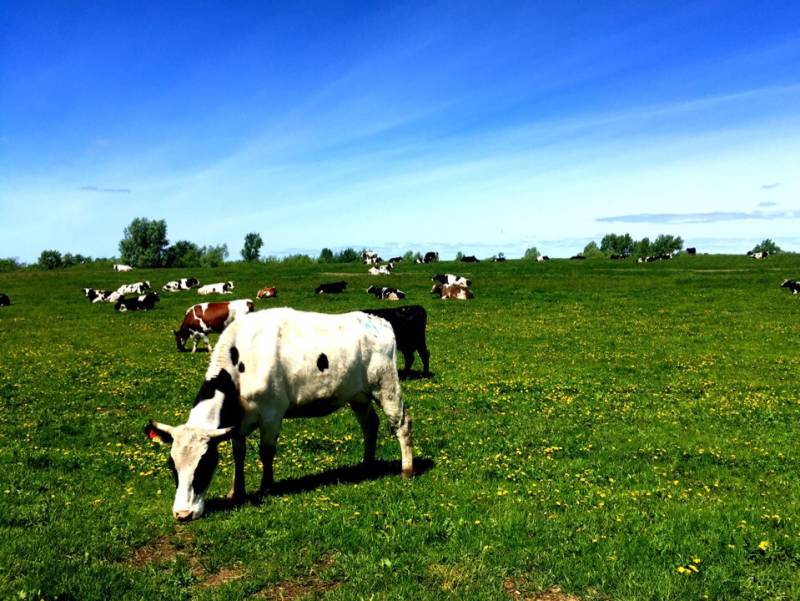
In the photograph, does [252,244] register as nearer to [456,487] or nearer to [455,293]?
[455,293]

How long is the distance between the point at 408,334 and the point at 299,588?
15849mm

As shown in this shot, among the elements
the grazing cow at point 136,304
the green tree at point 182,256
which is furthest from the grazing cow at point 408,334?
the green tree at point 182,256

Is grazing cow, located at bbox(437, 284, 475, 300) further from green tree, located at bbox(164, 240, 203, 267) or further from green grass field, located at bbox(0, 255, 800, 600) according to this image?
green tree, located at bbox(164, 240, 203, 267)

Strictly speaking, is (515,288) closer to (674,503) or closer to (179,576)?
(674,503)

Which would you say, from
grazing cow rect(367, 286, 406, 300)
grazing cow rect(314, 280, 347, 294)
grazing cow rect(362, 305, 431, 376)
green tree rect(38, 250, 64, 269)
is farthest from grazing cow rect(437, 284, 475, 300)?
green tree rect(38, 250, 64, 269)

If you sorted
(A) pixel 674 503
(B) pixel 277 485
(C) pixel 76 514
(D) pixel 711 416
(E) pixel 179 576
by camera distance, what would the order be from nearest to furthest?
(E) pixel 179 576
(C) pixel 76 514
(A) pixel 674 503
(B) pixel 277 485
(D) pixel 711 416

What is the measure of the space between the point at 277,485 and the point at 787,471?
10.9 m

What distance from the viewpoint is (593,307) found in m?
44.2

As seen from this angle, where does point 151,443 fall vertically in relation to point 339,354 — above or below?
below

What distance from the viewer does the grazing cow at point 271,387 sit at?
8914 mm

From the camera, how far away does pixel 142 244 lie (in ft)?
393

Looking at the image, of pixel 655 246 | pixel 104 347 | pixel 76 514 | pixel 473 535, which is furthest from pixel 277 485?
pixel 655 246

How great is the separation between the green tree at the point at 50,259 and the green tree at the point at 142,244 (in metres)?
12.9

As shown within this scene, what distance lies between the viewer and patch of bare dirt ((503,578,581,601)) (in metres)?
7.29
